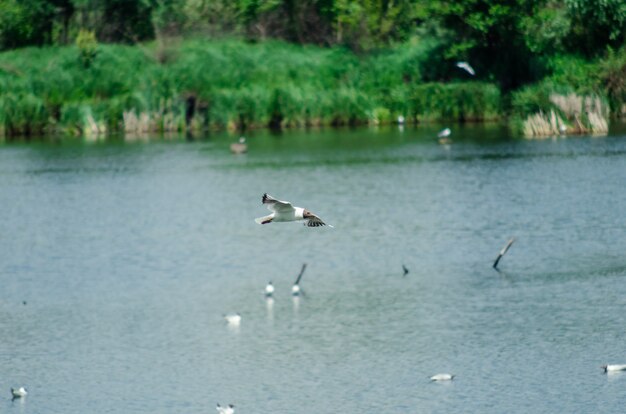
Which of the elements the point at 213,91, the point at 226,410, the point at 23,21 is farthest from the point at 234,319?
the point at 23,21

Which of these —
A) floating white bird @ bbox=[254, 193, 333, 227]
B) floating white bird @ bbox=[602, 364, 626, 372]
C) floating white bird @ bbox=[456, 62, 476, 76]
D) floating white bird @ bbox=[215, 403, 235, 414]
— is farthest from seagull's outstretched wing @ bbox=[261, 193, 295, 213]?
floating white bird @ bbox=[456, 62, 476, 76]

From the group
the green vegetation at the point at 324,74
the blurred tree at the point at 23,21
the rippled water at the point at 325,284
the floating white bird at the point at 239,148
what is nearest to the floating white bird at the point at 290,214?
the rippled water at the point at 325,284

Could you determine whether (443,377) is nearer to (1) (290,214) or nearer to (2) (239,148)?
(1) (290,214)

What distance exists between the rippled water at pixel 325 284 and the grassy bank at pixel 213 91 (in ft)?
36.4

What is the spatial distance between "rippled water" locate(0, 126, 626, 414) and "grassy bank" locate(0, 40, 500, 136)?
11.1m

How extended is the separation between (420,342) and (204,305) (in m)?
5.93

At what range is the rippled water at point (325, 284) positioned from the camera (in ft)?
77.7

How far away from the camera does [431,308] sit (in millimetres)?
28609

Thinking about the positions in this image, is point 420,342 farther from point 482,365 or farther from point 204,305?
point 204,305

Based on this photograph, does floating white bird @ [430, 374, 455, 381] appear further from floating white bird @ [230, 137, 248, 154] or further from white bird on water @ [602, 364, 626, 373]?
floating white bird @ [230, 137, 248, 154]

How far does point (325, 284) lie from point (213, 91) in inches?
1369

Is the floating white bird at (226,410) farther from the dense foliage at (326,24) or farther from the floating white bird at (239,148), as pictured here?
the dense foliage at (326,24)

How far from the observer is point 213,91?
213 feet

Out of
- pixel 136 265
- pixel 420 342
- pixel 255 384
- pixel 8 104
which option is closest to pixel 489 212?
pixel 136 265
